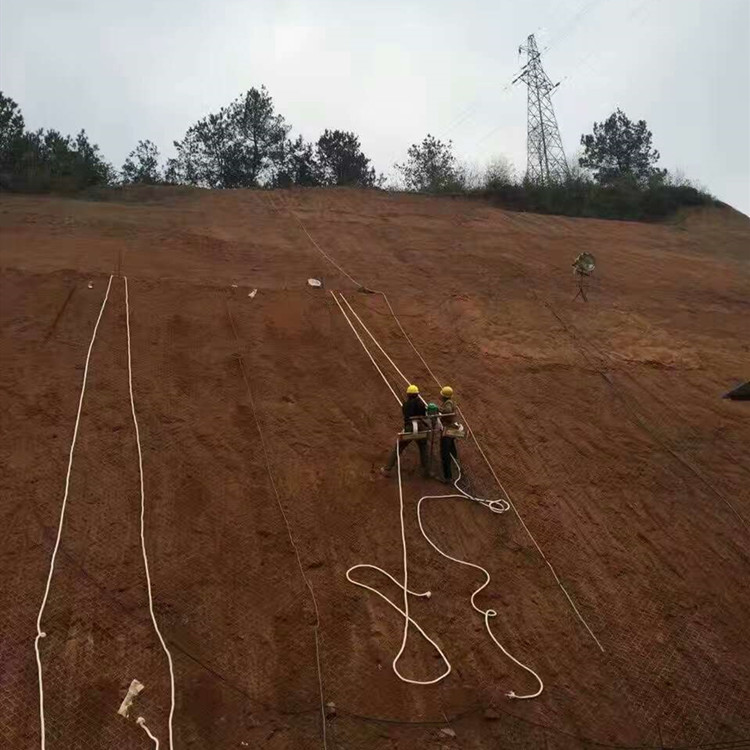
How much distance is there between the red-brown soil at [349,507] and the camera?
5.63 m

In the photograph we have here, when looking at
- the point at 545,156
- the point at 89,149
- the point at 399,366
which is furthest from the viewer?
the point at 545,156

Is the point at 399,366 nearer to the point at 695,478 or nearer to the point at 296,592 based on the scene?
the point at 695,478

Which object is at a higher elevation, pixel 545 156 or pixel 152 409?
pixel 545 156

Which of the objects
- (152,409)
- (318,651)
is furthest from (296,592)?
(152,409)

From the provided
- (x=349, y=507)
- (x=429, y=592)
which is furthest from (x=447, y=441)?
(x=429, y=592)

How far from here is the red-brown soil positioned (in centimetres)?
563

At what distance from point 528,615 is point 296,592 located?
7.28 feet

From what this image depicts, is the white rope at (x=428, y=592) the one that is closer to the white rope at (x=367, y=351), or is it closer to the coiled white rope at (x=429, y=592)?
the coiled white rope at (x=429, y=592)

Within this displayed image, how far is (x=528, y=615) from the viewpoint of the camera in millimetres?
6691

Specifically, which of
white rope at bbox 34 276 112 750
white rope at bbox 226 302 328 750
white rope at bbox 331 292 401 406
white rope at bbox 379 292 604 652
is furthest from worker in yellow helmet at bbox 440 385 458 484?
white rope at bbox 34 276 112 750

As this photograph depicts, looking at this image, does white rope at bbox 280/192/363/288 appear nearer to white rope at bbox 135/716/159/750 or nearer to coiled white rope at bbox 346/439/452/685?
coiled white rope at bbox 346/439/452/685

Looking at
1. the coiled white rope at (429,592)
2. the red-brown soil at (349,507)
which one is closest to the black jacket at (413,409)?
the coiled white rope at (429,592)

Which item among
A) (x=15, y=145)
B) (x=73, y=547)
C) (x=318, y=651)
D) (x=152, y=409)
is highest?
(x=15, y=145)

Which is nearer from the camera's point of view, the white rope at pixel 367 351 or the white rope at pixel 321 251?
the white rope at pixel 367 351
